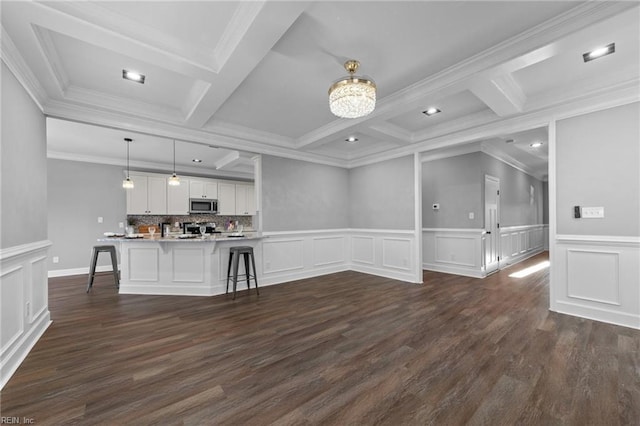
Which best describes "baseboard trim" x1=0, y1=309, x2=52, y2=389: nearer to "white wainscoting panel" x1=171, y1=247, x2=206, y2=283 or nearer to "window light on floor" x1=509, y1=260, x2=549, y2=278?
"white wainscoting panel" x1=171, y1=247, x2=206, y2=283

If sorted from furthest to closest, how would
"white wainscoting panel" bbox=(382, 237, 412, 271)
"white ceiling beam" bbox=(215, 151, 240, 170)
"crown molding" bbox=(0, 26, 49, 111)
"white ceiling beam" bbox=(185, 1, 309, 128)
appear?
"white ceiling beam" bbox=(215, 151, 240, 170) < "white wainscoting panel" bbox=(382, 237, 412, 271) < "crown molding" bbox=(0, 26, 49, 111) < "white ceiling beam" bbox=(185, 1, 309, 128)

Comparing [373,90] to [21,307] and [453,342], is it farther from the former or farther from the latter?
[21,307]

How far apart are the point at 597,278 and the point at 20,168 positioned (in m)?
6.06

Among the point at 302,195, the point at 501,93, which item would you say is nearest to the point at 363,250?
the point at 302,195

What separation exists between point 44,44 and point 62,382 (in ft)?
8.90

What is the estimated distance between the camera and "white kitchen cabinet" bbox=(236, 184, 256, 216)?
798cm

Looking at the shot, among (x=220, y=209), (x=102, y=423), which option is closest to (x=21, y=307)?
(x=102, y=423)

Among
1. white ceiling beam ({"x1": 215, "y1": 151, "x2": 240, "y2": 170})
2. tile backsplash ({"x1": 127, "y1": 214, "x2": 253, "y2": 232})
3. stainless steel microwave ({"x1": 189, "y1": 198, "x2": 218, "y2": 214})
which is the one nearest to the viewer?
white ceiling beam ({"x1": 215, "y1": 151, "x2": 240, "y2": 170})

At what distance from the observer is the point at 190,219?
297 inches

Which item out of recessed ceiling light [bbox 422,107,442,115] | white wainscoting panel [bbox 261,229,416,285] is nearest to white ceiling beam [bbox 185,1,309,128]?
recessed ceiling light [bbox 422,107,442,115]

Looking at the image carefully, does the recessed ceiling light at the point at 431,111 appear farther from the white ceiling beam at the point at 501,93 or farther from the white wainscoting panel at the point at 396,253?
the white wainscoting panel at the point at 396,253

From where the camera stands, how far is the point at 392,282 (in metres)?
5.03

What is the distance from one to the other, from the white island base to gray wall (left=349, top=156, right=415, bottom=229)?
3129mm

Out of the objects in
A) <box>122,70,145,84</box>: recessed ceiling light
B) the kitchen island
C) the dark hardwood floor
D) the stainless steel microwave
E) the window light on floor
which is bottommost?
the window light on floor
